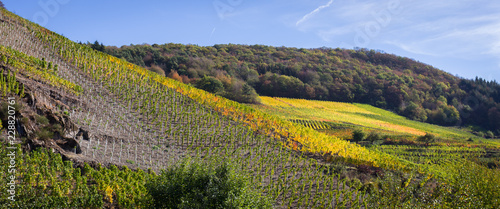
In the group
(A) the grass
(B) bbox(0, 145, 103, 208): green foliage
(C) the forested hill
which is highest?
(C) the forested hill

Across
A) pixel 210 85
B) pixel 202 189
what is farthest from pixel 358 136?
pixel 202 189

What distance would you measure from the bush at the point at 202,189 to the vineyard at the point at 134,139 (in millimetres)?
874

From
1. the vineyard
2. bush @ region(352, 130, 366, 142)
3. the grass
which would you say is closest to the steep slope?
the vineyard

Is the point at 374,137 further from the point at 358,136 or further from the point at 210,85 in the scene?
the point at 210,85

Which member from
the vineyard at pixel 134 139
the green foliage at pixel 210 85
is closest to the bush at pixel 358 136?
the vineyard at pixel 134 139

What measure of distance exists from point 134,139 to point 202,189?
401 inches

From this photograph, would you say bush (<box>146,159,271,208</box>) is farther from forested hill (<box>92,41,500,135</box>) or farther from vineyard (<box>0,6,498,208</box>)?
forested hill (<box>92,41,500,135</box>)

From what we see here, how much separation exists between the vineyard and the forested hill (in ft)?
109

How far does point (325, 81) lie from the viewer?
87.8m

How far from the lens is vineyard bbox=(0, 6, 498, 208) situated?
10.9 metres

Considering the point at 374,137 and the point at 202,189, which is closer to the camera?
the point at 202,189

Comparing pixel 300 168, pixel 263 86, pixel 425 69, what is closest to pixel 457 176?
pixel 300 168

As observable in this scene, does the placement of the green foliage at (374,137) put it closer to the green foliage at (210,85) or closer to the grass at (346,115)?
the grass at (346,115)

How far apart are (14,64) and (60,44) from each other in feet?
45.8
